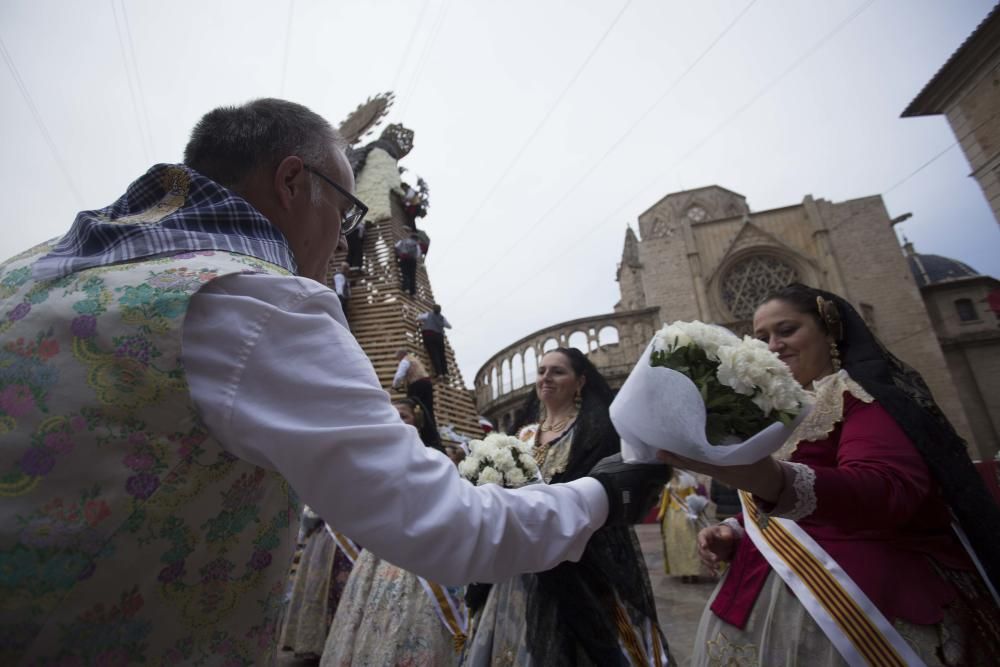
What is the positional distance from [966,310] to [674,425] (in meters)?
34.9

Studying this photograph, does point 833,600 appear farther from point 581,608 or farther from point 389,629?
point 389,629

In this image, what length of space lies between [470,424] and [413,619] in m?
9.98

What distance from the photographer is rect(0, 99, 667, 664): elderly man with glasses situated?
87 centimetres

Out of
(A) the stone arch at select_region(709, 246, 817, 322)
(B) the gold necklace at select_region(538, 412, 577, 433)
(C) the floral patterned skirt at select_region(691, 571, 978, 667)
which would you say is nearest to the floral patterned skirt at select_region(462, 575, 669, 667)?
(C) the floral patterned skirt at select_region(691, 571, 978, 667)

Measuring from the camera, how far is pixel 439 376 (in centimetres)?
1302

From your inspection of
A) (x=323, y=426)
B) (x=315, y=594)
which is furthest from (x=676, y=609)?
(x=323, y=426)

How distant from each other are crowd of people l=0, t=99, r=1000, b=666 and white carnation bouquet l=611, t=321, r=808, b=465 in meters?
0.13

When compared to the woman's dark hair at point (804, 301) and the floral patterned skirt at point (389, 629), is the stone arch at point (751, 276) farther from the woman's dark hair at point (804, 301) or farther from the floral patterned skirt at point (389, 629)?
the floral patterned skirt at point (389, 629)

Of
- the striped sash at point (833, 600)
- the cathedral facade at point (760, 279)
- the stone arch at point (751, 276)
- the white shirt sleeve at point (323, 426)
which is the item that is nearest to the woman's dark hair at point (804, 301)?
the striped sash at point (833, 600)

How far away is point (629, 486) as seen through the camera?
1438 mm

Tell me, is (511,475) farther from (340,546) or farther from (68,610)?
(340,546)

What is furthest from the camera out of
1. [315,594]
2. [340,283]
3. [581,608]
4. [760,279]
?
[760,279]

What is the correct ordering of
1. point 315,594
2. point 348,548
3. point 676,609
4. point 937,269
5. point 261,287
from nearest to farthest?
point 261,287 < point 348,548 < point 315,594 < point 676,609 < point 937,269

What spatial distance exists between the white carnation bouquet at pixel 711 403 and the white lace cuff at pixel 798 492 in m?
0.21
